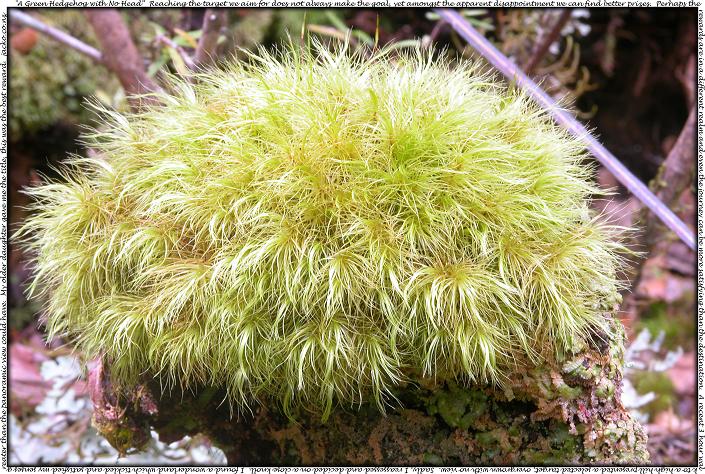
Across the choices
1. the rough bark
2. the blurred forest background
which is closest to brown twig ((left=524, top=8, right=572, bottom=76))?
the blurred forest background

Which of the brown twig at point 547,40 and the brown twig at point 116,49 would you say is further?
the brown twig at point 116,49

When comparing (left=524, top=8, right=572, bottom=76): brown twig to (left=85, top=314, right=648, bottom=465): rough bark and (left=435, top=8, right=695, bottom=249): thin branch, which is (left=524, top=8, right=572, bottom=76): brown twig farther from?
(left=85, top=314, right=648, bottom=465): rough bark

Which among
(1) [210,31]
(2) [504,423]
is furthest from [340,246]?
(1) [210,31]

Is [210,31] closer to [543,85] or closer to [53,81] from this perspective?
[543,85]

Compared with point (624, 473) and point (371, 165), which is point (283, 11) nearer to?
point (371, 165)

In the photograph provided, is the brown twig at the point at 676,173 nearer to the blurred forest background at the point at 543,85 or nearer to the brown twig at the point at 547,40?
the blurred forest background at the point at 543,85

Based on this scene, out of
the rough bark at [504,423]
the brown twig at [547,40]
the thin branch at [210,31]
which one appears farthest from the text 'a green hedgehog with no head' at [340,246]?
the brown twig at [547,40]
